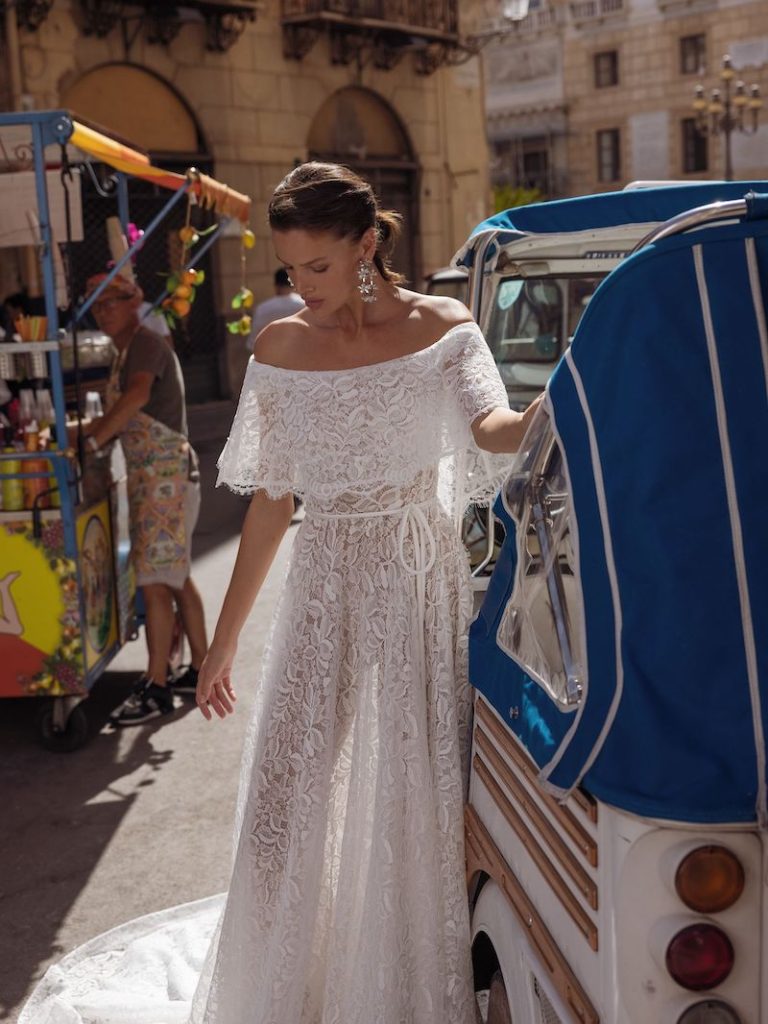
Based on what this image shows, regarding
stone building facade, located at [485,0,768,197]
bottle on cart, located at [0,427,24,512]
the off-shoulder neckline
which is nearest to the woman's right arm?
the off-shoulder neckline

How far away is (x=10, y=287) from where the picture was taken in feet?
50.9

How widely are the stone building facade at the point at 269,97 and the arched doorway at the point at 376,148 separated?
0.03 metres

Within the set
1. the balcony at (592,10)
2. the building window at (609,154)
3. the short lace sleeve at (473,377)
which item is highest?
the balcony at (592,10)

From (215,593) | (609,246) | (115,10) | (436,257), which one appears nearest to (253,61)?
(115,10)

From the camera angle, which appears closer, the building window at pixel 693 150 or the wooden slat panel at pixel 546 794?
the wooden slat panel at pixel 546 794

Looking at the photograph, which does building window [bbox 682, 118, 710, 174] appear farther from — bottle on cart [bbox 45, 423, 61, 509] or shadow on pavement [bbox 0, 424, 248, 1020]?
bottle on cart [bbox 45, 423, 61, 509]

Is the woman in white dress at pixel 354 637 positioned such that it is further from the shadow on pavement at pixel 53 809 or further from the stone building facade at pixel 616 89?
the stone building facade at pixel 616 89

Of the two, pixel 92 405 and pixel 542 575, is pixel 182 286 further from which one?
pixel 542 575

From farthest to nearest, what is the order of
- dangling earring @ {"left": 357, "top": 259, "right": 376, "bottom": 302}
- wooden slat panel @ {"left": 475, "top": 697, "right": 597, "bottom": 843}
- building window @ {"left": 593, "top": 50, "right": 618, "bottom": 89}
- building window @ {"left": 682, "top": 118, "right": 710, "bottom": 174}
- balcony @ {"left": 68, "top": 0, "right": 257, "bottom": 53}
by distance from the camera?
1. building window @ {"left": 593, "top": 50, "right": 618, "bottom": 89}
2. building window @ {"left": 682, "top": 118, "right": 710, "bottom": 174}
3. balcony @ {"left": 68, "top": 0, "right": 257, "bottom": 53}
4. dangling earring @ {"left": 357, "top": 259, "right": 376, "bottom": 302}
5. wooden slat panel @ {"left": 475, "top": 697, "right": 597, "bottom": 843}

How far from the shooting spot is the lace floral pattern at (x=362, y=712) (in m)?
2.79

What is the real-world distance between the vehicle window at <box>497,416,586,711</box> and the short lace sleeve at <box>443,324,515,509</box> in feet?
1.18

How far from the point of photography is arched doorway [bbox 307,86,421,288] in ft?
69.1

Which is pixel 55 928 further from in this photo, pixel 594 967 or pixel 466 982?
pixel 594 967

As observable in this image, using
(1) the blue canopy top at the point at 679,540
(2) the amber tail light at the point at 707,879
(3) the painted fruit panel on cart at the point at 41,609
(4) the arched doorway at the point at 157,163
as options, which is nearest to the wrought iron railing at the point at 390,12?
(4) the arched doorway at the point at 157,163
